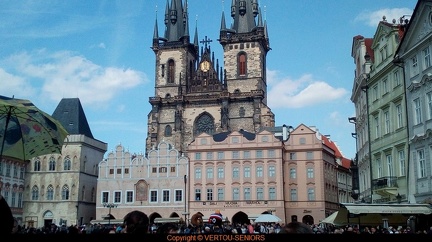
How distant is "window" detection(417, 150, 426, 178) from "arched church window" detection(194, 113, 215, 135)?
157 ft

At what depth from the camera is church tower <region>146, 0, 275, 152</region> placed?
233ft

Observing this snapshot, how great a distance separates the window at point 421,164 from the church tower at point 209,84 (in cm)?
4458

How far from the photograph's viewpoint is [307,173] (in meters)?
58.4

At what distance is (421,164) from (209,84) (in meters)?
52.4

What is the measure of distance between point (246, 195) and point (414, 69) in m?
34.4

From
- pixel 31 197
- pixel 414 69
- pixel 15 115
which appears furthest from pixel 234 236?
pixel 31 197

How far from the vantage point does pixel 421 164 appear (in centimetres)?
2430

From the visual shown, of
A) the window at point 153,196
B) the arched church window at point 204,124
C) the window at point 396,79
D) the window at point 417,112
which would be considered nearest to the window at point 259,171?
the window at point 153,196

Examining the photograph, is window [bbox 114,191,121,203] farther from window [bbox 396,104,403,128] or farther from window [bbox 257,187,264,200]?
window [bbox 396,104,403,128]

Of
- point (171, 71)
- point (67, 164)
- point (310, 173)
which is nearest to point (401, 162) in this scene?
point (310, 173)

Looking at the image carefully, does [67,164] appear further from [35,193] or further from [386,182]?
[386,182]

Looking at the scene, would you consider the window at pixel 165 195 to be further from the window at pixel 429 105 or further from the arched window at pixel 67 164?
the window at pixel 429 105

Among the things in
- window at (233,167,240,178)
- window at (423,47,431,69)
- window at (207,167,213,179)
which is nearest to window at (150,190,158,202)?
window at (207,167,213,179)

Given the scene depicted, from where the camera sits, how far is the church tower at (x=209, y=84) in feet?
233
